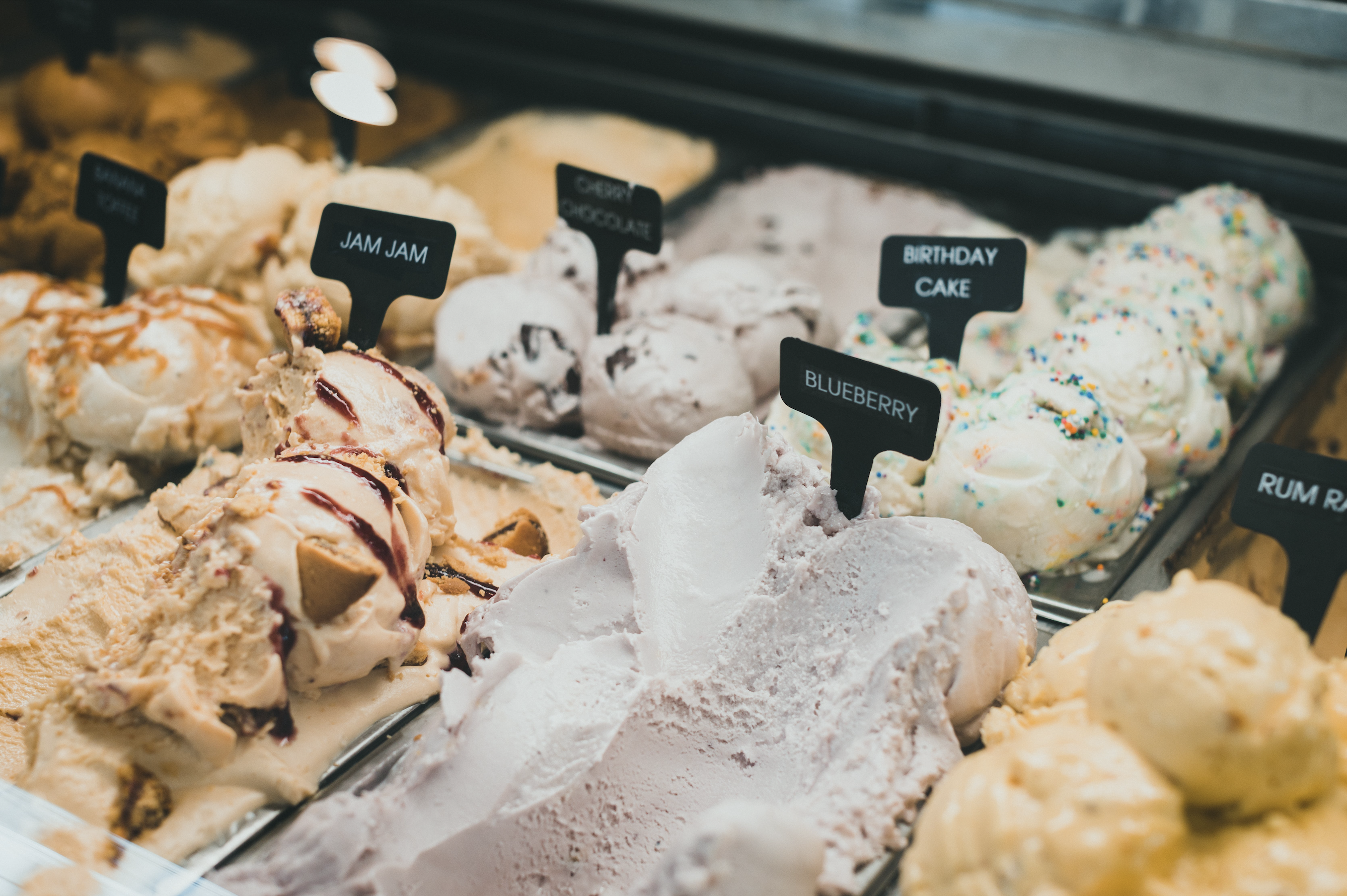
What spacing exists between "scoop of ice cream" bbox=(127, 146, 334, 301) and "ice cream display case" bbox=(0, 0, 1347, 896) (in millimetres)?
11

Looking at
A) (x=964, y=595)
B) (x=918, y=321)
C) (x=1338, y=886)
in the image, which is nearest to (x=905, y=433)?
(x=964, y=595)

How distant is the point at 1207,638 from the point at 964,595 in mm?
318

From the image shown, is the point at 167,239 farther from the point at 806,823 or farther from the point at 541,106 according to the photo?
the point at 806,823

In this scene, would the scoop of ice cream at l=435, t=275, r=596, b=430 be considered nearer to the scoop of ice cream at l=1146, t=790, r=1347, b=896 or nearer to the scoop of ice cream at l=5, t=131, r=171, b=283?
the scoop of ice cream at l=5, t=131, r=171, b=283

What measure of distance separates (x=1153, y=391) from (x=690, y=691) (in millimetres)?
946

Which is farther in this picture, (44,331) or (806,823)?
(44,331)

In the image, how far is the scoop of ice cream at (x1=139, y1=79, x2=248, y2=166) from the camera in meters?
2.77

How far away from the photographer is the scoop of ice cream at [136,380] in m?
1.81

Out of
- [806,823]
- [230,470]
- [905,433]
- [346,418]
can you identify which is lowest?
[230,470]

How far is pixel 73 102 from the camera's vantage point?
2744 mm

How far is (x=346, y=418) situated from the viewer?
59.2 inches

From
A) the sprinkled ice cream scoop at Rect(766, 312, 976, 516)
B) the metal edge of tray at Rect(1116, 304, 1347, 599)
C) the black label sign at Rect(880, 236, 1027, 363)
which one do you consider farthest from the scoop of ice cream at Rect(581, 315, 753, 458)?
the metal edge of tray at Rect(1116, 304, 1347, 599)

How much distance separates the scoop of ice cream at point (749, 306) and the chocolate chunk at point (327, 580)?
1.00 meters

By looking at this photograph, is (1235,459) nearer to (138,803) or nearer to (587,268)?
(587,268)
